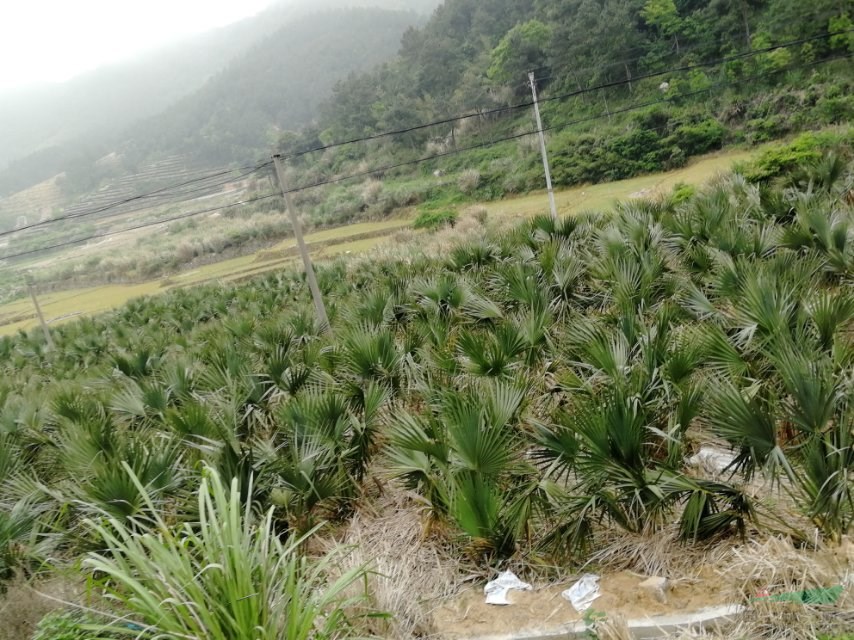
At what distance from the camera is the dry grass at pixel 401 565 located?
3.56 metres

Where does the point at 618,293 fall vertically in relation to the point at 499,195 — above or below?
above

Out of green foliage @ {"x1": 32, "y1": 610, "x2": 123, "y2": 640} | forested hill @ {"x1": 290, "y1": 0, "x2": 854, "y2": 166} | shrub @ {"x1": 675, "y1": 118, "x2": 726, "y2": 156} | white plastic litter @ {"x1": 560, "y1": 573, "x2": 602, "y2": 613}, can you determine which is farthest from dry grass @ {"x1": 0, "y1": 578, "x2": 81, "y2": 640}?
shrub @ {"x1": 675, "y1": 118, "x2": 726, "y2": 156}

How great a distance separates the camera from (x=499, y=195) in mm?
45656

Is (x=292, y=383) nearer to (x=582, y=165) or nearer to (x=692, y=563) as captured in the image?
(x=692, y=563)

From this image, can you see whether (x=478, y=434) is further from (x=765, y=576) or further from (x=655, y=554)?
(x=765, y=576)

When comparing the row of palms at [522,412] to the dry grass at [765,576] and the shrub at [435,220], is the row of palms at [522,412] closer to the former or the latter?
the dry grass at [765,576]

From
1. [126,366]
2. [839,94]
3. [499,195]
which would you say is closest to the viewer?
[126,366]

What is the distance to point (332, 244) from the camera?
42.0 metres

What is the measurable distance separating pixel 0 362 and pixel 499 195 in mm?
34504

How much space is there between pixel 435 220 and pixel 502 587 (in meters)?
35.8

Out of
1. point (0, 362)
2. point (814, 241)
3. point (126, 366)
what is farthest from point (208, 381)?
point (0, 362)

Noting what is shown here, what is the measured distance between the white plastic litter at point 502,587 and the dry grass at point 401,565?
24 centimetres

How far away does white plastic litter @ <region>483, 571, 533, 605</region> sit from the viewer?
3721 millimetres

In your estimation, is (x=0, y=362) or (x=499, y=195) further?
(x=499, y=195)
